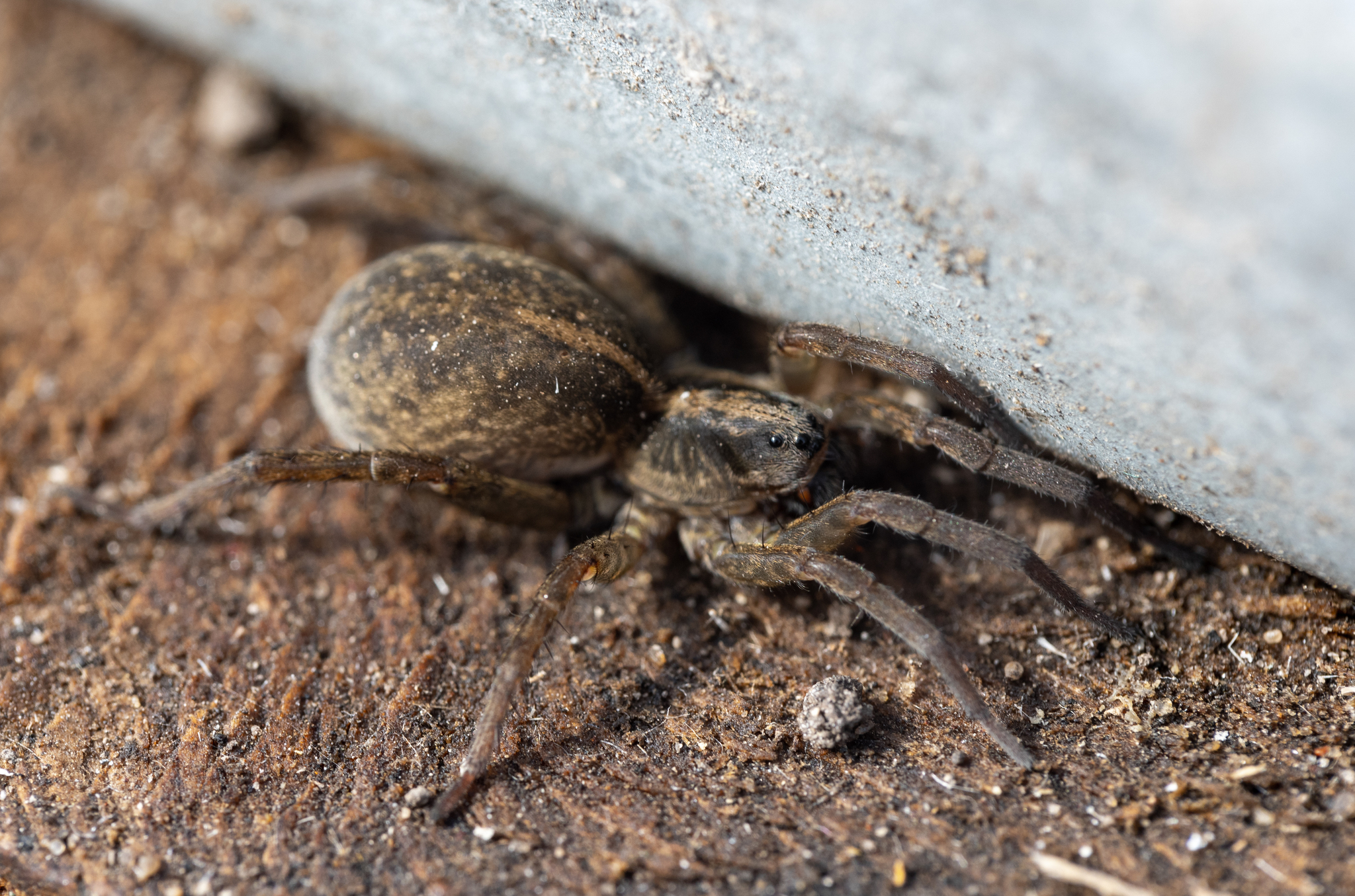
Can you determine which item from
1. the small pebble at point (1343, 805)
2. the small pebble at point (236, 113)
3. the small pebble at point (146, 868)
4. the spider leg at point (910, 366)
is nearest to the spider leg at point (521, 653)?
the small pebble at point (146, 868)

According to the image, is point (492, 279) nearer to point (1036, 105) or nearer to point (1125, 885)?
point (1036, 105)

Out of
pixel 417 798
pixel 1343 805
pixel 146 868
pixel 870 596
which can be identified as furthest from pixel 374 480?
pixel 1343 805

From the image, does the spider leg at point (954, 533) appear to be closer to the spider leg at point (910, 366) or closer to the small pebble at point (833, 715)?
the spider leg at point (910, 366)

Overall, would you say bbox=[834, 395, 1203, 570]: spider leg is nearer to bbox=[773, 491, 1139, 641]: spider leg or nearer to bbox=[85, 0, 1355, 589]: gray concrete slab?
bbox=[85, 0, 1355, 589]: gray concrete slab

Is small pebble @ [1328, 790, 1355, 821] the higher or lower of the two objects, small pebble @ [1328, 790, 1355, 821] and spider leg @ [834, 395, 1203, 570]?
the lower

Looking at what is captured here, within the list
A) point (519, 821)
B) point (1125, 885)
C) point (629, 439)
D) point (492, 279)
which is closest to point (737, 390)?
point (629, 439)

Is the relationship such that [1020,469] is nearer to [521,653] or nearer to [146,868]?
[521,653]

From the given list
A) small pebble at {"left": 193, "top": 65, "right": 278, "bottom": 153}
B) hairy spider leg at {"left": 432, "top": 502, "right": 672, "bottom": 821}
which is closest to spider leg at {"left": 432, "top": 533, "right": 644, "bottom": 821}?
hairy spider leg at {"left": 432, "top": 502, "right": 672, "bottom": 821}
